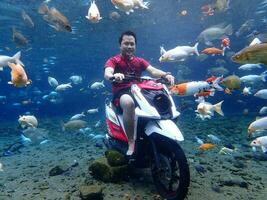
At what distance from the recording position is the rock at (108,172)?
612 cm

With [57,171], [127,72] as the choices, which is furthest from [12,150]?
[127,72]

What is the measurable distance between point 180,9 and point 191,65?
21873mm

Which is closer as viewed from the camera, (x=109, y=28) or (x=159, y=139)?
(x=159, y=139)

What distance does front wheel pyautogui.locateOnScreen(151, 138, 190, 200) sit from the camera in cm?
468

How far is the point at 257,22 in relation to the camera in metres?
28.9

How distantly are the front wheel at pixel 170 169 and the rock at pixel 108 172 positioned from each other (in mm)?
904

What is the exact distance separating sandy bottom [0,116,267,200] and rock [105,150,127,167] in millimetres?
448

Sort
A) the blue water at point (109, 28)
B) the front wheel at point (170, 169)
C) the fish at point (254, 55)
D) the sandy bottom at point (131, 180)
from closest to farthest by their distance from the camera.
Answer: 1. the fish at point (254, 55)
2. the front wheel at point (170, 169)
3. the sandy bottom at point (131, 180)
4. the blue water at point (109, 28)

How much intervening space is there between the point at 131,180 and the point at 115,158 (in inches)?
24.2

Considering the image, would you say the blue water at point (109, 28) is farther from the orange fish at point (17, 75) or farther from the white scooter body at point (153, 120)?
the white scooter body at point (153, 120)

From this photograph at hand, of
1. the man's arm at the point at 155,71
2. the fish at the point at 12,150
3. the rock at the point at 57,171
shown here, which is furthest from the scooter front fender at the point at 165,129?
the fish at the point at 12,150

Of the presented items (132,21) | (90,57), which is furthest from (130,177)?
(90,57)

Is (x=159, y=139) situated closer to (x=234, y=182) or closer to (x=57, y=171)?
(x=234, y=182)

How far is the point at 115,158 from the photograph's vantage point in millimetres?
6199
